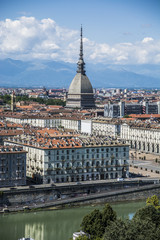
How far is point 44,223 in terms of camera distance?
47062 millimetres

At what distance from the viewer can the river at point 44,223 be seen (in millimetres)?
44031

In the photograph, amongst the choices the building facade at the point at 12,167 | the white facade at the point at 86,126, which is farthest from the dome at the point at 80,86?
the building facade at the point at 12,167

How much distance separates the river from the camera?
44031mm

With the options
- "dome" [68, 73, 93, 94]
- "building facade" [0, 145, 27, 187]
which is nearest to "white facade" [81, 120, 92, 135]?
"dome" [68, 73, 93, 94]

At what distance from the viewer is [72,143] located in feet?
196

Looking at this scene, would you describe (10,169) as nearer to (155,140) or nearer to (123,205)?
(123,205)

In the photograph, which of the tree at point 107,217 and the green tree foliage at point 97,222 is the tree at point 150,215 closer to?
the tree at point 107,217

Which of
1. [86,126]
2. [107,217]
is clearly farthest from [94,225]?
[86,126]

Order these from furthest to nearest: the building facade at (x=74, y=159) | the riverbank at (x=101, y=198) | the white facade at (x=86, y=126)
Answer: the white facade at (x=86, y=126)
the building facade at (x=74, y=159)
the riverbank at (x=101, y=198)

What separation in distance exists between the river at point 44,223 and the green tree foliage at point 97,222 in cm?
498

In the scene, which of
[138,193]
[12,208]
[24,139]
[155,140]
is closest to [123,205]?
[138,193]

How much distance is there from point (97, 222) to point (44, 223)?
9697 mm

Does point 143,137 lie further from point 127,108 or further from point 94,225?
point 127,108

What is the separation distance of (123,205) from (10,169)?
11.8 m
